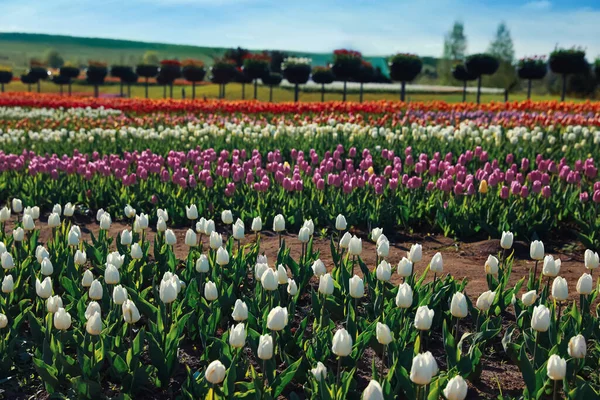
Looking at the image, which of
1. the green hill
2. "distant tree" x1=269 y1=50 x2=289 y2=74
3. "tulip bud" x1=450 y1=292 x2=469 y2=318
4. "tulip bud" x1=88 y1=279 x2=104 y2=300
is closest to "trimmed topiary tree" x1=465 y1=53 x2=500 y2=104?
"distant tree" x1=269 y1=50 x2=289 y2=74

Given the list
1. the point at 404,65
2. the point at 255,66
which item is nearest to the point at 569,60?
the point at 404,65

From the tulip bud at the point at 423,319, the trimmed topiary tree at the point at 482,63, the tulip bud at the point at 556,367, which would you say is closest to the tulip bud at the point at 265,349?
the tulip bud at the point at 423,319

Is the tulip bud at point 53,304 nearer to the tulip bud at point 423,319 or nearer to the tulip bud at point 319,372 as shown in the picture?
the tulip bud at point 319,372

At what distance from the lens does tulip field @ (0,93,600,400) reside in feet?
11.4

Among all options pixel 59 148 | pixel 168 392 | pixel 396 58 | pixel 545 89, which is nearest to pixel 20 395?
pixel 168 392

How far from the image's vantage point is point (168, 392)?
3625 mm

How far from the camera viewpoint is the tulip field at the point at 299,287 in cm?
347

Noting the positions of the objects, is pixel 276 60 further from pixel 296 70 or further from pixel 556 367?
pixel 556 367

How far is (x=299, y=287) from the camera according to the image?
472 cm

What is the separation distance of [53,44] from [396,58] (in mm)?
143012

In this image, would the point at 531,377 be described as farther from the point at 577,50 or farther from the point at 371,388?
the point at 577,50

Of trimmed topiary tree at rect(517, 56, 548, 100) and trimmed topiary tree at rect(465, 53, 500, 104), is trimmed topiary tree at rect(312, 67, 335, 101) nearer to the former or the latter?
trimmed topiary tree at rect(465, 53, 500, 104)

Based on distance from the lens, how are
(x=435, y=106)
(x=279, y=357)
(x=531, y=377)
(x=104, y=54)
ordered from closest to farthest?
(x=531, y=377), (x=279, y=357), (x=435, y=106), (x=104, y=54)

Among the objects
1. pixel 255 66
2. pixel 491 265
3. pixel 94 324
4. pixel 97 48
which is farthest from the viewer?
pixel 97 48
